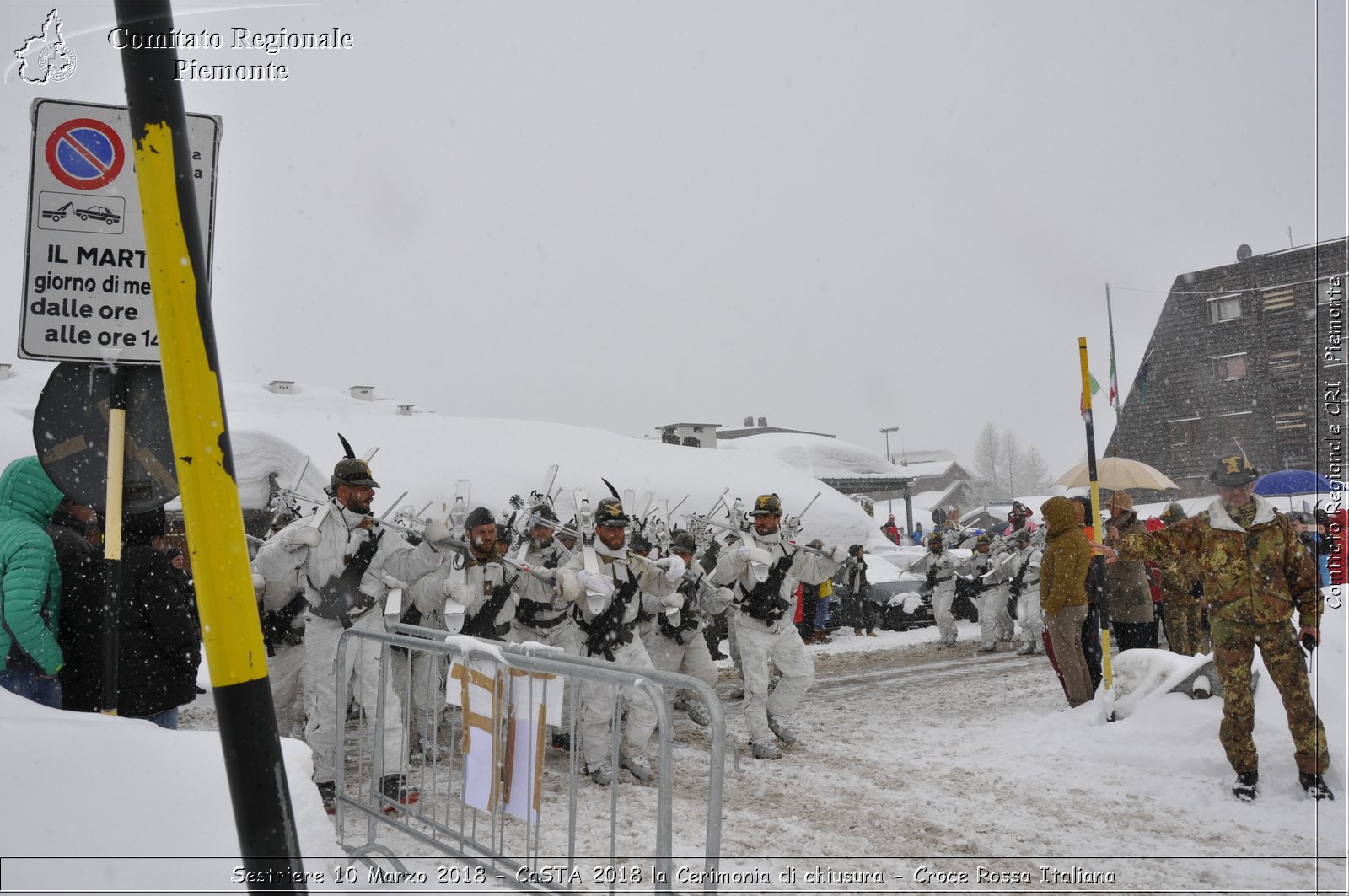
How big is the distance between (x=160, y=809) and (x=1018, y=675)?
1003 centimetres

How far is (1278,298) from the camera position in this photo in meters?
17.8

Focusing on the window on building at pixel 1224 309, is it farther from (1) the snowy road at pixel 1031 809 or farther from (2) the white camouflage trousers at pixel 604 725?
(2) the white camouflage trousers at pixel 604 725

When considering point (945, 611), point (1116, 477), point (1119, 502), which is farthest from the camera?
point (945, 611)

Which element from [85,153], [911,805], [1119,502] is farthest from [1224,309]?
[85,153]

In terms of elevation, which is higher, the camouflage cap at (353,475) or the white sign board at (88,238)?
the white sign board at (88,238)

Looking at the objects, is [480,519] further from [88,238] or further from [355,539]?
[88,238]

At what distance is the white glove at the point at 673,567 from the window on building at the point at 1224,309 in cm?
1724

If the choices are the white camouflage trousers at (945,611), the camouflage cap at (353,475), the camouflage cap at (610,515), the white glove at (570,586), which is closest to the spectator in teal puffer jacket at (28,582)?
the camouflage cap at (353,475)

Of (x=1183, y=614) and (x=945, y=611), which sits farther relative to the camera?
(x=945, y=611)

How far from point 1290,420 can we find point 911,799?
1566 centimetres

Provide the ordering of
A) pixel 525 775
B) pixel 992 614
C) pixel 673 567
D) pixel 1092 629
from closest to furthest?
pixel 525 775 → pixel 673 567 → pixel 1092 629 → pixel 992 614

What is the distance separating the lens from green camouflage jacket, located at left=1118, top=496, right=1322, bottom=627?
17.0 ft

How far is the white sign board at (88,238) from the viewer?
3064mm

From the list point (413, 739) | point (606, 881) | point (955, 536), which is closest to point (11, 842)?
point (606, 881)
